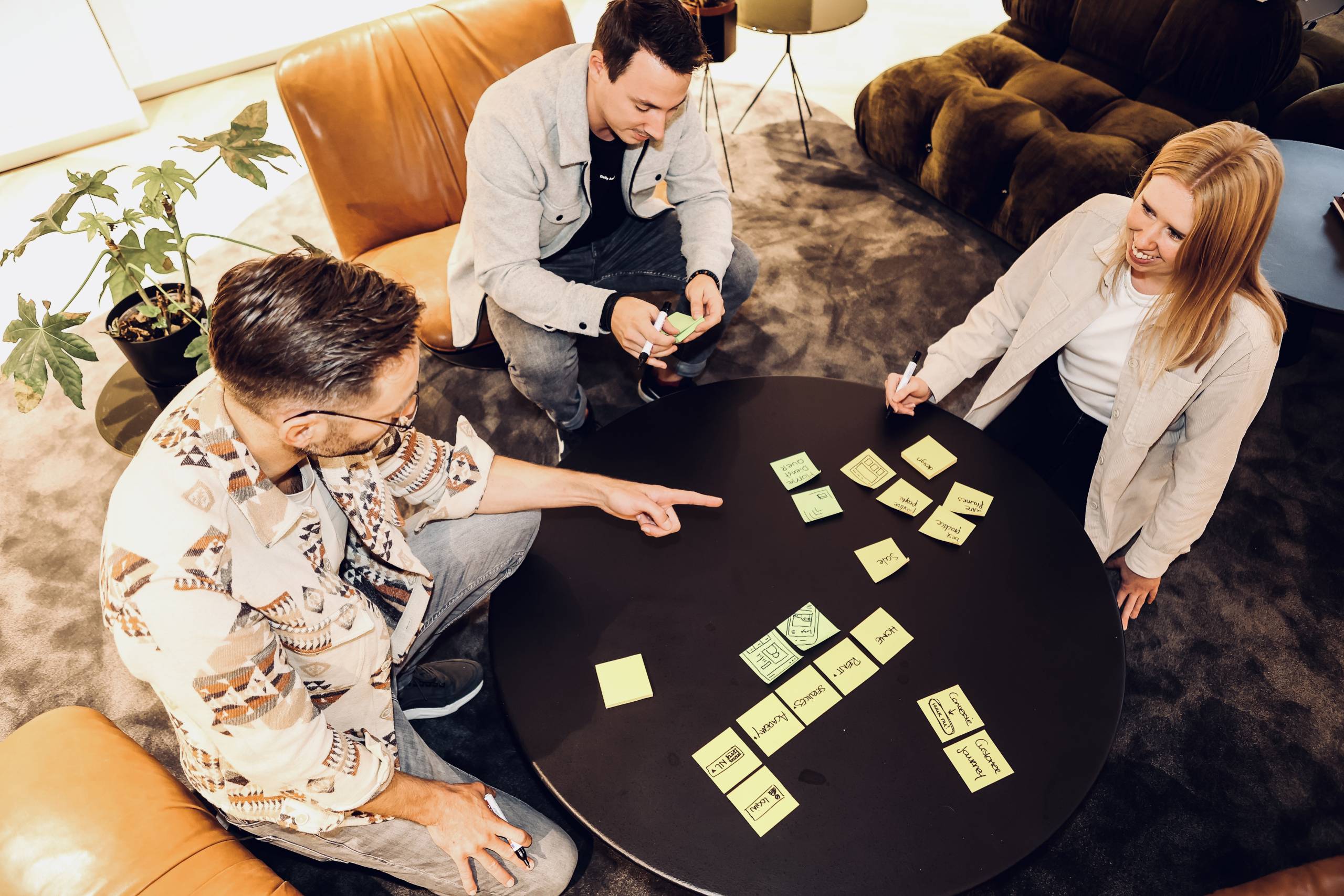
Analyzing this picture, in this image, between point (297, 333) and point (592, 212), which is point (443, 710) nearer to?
point (297, 333)

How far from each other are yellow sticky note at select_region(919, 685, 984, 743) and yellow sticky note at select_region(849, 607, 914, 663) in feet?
0.33

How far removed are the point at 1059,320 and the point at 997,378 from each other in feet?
0.75

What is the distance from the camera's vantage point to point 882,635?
143 centimetres

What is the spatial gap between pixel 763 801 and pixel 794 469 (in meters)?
0.68

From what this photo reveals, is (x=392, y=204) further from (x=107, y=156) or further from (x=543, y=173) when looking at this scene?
(x=107, y=156)

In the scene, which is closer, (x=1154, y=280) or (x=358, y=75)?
(x=1154, y=280)

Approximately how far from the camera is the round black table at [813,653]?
1.22m

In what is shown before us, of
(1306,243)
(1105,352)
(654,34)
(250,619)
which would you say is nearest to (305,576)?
(250,619)

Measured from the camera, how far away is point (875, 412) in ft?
5.94

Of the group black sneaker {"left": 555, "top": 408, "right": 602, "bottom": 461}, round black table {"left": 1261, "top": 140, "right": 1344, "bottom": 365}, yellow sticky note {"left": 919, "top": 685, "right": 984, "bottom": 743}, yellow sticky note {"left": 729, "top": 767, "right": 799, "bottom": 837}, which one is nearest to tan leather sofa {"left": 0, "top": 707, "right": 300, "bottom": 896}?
yellow sticky note {"left": 729, "top": 767, "right": 799, "bottom": 837}

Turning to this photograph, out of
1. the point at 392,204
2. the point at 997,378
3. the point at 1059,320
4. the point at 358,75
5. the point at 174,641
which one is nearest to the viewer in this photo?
the point at 174,641

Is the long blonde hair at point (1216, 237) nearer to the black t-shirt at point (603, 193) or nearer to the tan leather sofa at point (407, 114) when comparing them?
the black t-shirt at point (603, 193)

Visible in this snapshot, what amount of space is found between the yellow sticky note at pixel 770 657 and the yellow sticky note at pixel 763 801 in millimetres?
168

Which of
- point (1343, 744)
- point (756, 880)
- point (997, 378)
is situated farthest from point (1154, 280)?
point (756, 880)
